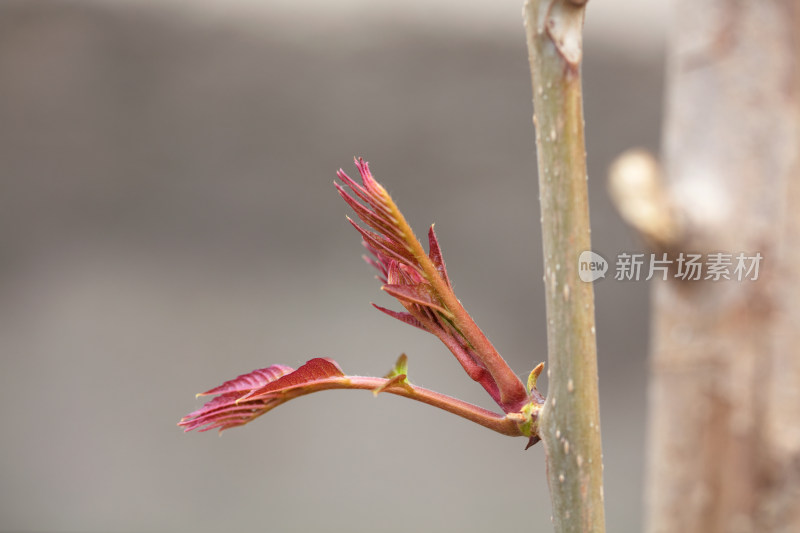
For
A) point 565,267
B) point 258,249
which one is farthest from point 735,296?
point 258,249

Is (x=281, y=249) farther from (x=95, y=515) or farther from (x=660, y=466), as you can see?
(x=660, y=466)

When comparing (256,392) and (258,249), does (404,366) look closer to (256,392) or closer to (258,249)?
(256,392)

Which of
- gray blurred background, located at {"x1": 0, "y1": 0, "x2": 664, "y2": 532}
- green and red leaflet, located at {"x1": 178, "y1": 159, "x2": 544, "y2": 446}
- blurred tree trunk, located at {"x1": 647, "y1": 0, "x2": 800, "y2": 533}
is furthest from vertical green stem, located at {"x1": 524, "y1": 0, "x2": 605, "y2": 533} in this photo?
gray blurred background, located at {"x1": 0, "y1": 0, "x2": 664, "y2": 532}

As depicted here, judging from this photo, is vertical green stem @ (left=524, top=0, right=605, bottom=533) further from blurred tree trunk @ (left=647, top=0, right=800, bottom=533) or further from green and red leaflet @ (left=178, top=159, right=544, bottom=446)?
blurred tree trunk @ (left=647, top=0, right=800, bottom=533)

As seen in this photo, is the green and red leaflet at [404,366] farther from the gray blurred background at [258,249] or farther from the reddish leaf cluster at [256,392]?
the gray blurred background at [258,249]

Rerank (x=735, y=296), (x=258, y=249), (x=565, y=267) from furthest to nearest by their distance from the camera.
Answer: (x=258, y=249) < (x=735, y=296) < (x=565, y=267)

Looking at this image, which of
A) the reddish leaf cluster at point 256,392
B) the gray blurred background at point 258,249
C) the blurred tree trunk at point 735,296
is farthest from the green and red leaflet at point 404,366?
the gray blurred background at point 258,249

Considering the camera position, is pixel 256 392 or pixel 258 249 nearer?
pixel 256 392
